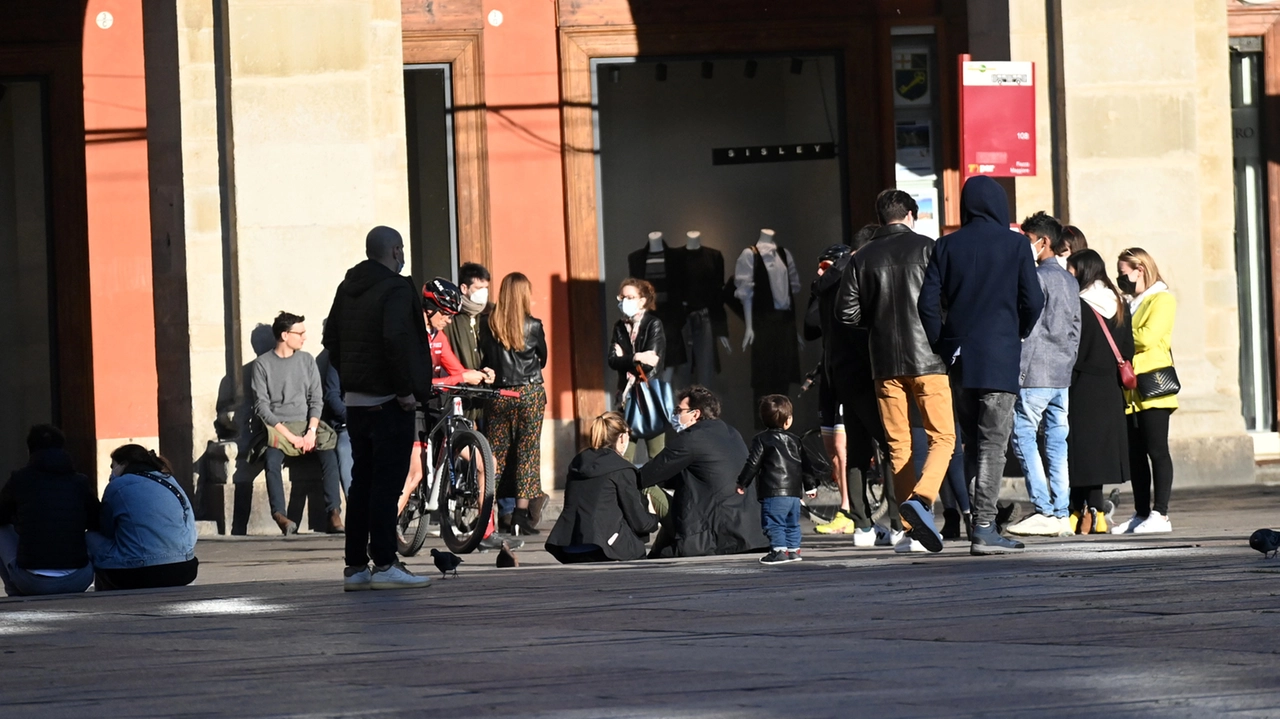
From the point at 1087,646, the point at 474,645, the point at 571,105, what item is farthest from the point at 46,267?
the point at 1087,646

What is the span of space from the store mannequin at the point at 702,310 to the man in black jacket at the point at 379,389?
893cm

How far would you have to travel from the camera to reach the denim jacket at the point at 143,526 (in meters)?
9.57

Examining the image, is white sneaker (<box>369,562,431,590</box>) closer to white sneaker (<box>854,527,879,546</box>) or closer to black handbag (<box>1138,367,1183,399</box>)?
white sneaker (<box>854,527,879,546</box>)

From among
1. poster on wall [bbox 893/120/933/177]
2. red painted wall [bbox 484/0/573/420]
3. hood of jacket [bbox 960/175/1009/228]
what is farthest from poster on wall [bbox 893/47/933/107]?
hood of jacket [bbox 960/175/1009/228]

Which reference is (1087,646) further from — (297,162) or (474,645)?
(297,162)

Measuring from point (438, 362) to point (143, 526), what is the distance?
10.6 ft

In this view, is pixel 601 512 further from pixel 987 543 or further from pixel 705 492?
pixel 987 543

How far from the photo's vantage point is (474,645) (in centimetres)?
590

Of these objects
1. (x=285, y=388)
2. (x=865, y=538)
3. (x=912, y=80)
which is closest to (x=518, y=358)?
(x=285, y=388)

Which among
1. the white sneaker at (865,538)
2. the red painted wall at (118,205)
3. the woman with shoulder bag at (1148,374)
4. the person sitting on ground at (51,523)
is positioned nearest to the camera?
the person sitting on ground at (51,523)

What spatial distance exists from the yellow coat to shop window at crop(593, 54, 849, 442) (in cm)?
616

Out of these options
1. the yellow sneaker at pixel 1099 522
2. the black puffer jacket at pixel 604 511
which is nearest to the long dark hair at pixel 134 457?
the black puffer jacket at pixel 604 511

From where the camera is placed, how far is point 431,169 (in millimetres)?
16719

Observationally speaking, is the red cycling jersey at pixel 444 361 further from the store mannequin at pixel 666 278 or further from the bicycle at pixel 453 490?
the store mannequin at pixel 666 278
